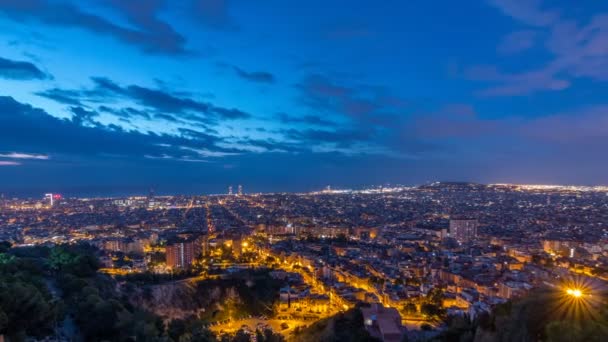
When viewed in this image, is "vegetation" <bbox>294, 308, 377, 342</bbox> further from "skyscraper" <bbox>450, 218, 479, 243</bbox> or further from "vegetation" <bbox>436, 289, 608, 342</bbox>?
"skyscraper" <bbox>450, 218, 479, 243</bbox>

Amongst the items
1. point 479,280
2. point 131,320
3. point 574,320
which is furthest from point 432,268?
point 131,320

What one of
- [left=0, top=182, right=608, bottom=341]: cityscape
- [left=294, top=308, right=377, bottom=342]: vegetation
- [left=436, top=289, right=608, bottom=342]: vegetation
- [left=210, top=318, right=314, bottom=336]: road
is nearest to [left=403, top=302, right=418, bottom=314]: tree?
[left=0, top=182, right=608, bottom=341]: cityscape

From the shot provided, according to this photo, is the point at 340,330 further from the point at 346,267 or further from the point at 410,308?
the point at 346,267

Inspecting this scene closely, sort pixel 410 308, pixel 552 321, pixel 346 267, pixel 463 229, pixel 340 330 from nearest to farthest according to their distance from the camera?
pixel 552 321, pixel 340 330, pixel 410 308, pixel 346 267, pixel 463 229

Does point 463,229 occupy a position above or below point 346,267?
above

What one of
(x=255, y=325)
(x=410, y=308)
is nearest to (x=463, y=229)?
(x=410, y=308)

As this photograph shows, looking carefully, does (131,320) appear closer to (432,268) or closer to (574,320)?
(574,320)

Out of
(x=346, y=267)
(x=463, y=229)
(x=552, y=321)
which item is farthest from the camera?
(x=463, y=229)

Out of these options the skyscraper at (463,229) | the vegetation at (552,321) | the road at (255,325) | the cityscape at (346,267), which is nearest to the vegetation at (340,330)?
the cityscape at (346,267)

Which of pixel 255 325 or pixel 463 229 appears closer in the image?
pixel 255 325
